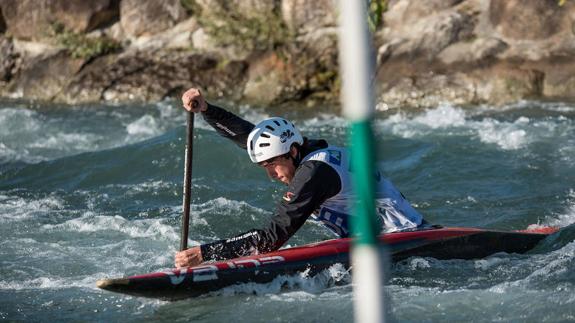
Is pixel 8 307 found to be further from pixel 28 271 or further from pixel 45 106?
pixel 45 106

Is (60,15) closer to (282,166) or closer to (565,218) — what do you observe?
(565,218)

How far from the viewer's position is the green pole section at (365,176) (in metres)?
2.57

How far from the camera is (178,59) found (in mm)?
14828

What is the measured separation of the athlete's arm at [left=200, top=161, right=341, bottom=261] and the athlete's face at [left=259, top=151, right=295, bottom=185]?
0.44ft

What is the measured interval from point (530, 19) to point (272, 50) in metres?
3.81

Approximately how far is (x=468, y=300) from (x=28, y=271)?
3.31 meters

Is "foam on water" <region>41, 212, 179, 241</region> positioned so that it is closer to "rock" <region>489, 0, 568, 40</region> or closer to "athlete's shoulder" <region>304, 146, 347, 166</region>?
"athlete's shoulder" <region>304, 146, 347, 166</region>

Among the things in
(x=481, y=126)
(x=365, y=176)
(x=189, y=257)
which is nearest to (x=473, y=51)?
(x=481, y=126)

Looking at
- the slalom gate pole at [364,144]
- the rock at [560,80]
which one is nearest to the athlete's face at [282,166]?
the slalom gate pole at [364,144]

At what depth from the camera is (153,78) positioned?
1473cm

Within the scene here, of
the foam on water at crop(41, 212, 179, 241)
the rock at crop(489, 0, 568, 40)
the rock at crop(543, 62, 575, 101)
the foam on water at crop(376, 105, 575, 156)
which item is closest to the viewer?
the foam on water at crop(41, 212, 179, 241)

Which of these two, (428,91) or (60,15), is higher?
(60,15)

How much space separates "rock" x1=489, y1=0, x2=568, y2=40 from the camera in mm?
13656

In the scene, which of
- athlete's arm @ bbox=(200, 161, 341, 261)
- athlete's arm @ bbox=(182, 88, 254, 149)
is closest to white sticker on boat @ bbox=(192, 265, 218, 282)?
athlete's arm @ bbox=(200, 161, 341, 261)
